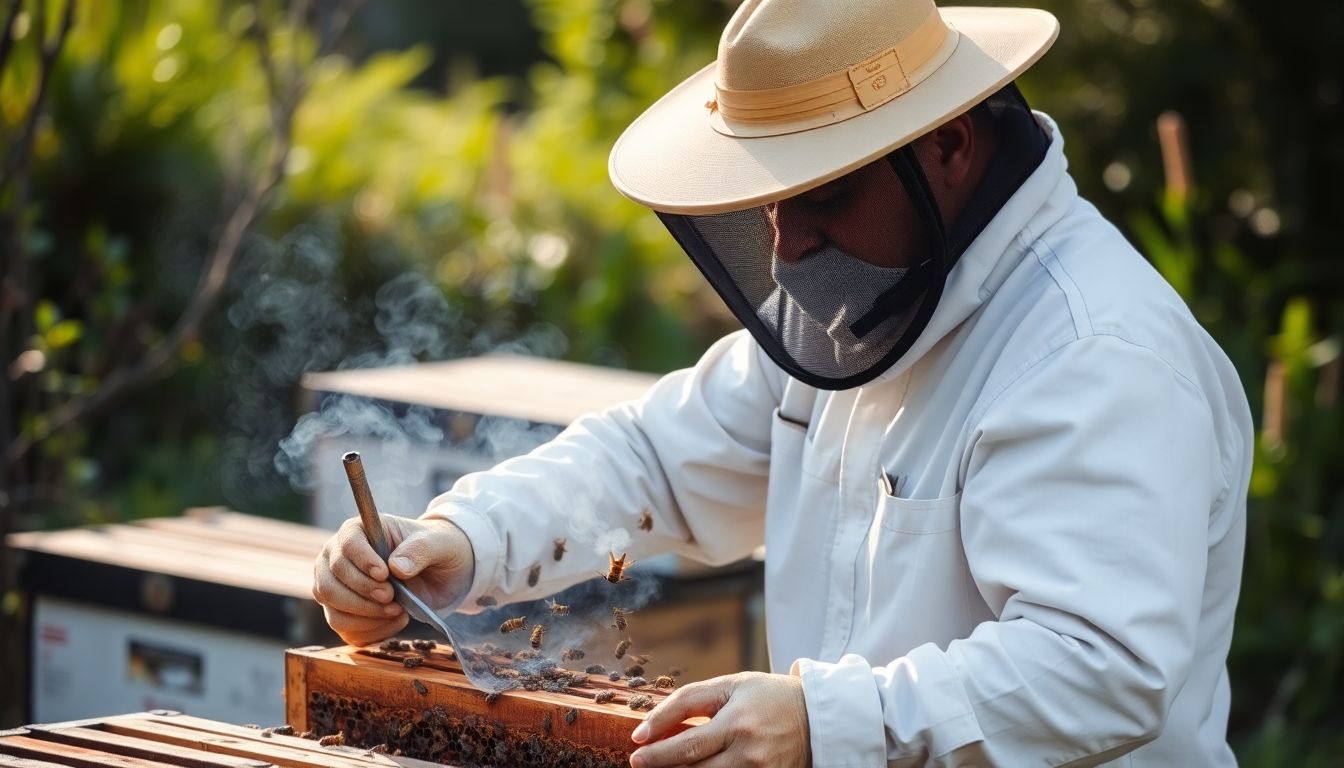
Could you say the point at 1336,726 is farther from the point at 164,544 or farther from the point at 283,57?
the point at 283,57

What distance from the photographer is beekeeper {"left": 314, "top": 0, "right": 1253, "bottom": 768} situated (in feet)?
5.62

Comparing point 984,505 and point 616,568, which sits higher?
point 984,505

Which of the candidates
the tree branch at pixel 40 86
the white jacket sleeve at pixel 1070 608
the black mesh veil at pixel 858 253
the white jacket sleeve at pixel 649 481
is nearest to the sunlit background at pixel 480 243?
the tree branch at pixel 40 86

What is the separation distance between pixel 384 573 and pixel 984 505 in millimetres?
835

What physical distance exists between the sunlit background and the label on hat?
253 cm

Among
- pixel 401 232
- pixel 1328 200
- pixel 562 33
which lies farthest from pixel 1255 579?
pixel 562 33

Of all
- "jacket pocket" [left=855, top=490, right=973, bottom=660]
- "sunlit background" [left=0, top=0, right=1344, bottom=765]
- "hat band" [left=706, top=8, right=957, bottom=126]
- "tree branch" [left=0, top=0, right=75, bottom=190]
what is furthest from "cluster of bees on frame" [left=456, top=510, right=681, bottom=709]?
"sunlit background" [left=0, top=0, right=1344, bottom=765]

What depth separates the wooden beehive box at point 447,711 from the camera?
1.94 m

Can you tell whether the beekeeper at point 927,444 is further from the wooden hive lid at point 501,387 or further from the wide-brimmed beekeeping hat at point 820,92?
the wooden hive lid at point 501,387

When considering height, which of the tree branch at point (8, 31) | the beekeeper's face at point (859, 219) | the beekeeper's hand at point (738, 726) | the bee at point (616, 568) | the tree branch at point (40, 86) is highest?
the tree branch at point (8, 31)

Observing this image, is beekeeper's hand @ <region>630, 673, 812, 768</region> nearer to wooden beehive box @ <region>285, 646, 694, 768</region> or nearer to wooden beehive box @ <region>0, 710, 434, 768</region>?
wooden beehive box @ <region>285, 646, 694, 768</region>

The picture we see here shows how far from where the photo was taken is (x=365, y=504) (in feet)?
6.79

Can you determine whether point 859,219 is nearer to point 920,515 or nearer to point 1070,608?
point 920,515

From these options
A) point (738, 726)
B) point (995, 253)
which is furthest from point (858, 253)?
point (738, 726)
